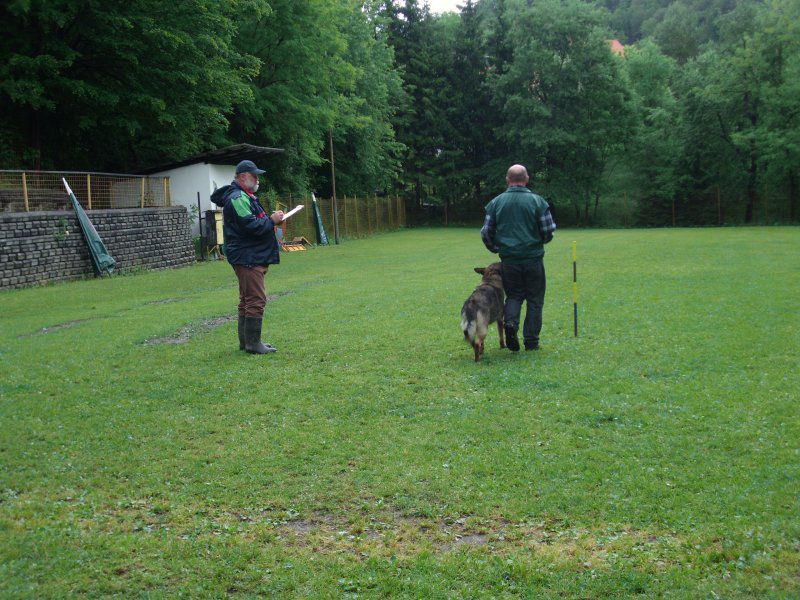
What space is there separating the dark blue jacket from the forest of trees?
57.1ft

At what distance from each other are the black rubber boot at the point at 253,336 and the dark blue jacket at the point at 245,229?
2.42 feet

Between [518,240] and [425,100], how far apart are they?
46.8 metres

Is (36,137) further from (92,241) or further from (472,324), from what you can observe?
(472,324)

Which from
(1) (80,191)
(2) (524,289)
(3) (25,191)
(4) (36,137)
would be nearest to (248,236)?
(2) (524,289)

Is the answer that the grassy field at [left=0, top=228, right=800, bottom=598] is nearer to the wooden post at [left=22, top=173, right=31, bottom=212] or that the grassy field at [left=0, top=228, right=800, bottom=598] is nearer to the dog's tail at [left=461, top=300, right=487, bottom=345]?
the dog's tail at [left=461, top=300, right=487, bottom=345]

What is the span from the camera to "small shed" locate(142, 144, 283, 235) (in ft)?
88.9

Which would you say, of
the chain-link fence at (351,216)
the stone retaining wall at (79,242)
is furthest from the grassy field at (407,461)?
the chain-link fence at (351,216)

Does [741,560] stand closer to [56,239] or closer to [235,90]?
[56,239]

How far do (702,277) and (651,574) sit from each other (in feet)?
42.0

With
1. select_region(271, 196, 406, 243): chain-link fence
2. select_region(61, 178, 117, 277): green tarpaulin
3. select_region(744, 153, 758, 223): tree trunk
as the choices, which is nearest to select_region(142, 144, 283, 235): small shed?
select_region(271, 196, 406, 243): chain-link fence

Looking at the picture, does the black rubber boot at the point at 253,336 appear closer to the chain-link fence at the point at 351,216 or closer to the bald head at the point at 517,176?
the bald head at the point at 517,176

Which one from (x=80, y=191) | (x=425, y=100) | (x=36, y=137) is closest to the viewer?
(x=80, y=191)

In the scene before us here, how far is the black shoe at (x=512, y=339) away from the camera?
827 centimetres

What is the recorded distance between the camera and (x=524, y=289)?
8211 millimetres
